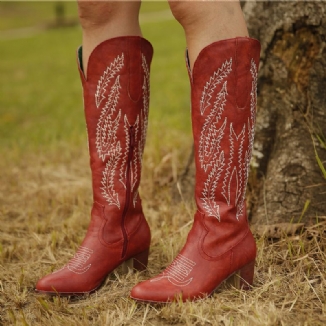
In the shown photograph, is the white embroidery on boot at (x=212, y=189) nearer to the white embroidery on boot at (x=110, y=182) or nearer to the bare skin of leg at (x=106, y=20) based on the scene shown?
the white embroidery on boot at (x=110, y=182)

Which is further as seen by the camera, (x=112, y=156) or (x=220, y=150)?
(x=112, y=156)

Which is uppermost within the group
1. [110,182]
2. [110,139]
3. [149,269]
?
[110,139]

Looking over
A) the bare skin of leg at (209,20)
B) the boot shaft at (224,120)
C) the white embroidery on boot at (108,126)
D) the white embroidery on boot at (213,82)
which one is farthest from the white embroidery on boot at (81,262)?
the bare skin of leg at (209,20)

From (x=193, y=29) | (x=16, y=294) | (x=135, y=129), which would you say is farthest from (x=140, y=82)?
(x=16, y=294)

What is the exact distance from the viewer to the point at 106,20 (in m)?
1.64

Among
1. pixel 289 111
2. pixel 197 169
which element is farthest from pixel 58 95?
pixel 197 169

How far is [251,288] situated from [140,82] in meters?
0.75

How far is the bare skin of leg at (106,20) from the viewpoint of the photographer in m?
1.61

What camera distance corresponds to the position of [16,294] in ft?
5.41

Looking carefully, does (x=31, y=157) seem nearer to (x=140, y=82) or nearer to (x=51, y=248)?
(x=51, y=248)

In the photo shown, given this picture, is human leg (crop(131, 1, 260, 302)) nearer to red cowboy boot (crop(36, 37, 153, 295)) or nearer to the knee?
the knee

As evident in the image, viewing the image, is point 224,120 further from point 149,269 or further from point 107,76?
point 149,269

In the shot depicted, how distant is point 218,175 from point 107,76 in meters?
0.48

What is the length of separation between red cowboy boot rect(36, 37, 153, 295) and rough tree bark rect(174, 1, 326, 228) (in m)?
0.56
